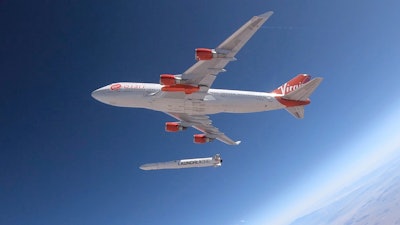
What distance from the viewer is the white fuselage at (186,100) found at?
4512 centimetres

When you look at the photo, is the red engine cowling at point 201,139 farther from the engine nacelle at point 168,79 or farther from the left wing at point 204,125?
the engine nacelle at point 168,79

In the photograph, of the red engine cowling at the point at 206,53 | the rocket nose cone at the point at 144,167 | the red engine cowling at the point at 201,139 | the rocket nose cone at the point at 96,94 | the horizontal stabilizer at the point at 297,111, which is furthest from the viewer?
the rocket nose cone at the point at 144,167

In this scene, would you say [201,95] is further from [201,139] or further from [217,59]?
[201,139]

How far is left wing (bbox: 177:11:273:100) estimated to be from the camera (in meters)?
34.0

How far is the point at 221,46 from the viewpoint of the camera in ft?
121

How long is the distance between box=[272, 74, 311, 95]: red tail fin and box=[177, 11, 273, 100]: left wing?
1193 centimetres

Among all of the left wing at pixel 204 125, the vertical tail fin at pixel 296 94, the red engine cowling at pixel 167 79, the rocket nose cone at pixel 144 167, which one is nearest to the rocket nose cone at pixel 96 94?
the left wing at pixel 204 125

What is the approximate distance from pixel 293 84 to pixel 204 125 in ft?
52.8

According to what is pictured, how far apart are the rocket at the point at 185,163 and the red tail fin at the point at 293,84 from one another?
15.4 metres

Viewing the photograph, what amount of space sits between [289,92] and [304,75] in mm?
3958

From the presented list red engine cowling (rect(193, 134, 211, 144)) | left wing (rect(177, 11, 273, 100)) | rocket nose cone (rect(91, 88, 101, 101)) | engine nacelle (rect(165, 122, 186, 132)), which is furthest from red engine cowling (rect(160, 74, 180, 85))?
red engine cowling (rect(193, 134, 211, 144))

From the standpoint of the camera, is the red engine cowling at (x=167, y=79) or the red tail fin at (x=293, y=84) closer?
the red engine cowling at (x=167, y=79)

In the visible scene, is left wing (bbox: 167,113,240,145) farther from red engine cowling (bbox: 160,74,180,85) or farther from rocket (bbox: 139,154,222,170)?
red engine cowling (bbox: 160,74,180,85)

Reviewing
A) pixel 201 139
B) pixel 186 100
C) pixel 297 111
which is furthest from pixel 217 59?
pixel 201 139
